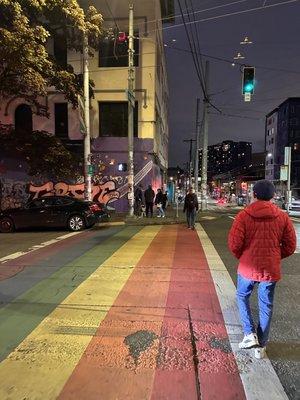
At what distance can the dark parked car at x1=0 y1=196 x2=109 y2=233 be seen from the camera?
17.3 metres

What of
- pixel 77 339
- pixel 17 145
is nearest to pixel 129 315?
pixel 77 339

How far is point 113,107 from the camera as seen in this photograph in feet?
85.4

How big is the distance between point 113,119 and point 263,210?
2256cm

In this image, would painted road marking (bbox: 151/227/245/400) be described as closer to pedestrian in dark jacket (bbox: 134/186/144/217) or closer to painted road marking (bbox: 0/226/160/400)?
painted road marking (bbox: 0/226/160/400)

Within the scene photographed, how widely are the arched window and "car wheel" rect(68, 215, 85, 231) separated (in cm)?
1066

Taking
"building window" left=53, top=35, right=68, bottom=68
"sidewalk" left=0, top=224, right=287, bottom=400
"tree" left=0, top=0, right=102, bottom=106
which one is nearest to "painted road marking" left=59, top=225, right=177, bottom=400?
"sidewalk" left=0, top=224, right=287, bottom=400

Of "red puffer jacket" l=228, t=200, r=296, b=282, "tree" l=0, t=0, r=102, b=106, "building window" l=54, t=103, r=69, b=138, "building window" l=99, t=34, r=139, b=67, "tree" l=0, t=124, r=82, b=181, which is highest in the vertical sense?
"building window" l=99, t=34, r=139, b=67

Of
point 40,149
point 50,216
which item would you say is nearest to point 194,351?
point 50,216

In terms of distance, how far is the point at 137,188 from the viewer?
81.5 ft

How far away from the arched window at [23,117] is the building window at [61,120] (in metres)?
1.56

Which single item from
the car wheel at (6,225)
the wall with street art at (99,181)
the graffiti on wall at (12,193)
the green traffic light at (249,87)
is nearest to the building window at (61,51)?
the wall with street art at (99,181)

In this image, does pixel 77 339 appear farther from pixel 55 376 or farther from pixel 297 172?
pixel 297 172

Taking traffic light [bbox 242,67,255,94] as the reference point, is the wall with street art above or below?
below

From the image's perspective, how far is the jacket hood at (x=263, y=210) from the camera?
13.9 feet
